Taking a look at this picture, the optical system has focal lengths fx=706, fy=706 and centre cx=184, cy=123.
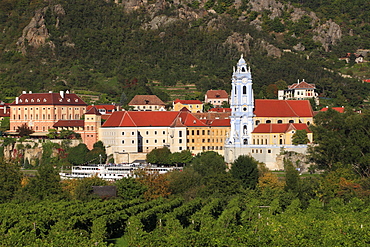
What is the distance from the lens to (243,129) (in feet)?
285

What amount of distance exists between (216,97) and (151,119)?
92.8 feet

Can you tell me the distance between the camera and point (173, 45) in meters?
148

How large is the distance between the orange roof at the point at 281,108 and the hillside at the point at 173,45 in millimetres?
26358

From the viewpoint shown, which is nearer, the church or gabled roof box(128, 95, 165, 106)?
the church

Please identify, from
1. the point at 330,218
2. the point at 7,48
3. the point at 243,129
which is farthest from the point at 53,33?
the point at 330,218

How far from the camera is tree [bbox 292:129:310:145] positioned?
82.8m

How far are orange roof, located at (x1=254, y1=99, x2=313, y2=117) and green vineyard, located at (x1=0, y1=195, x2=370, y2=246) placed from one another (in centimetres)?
3397

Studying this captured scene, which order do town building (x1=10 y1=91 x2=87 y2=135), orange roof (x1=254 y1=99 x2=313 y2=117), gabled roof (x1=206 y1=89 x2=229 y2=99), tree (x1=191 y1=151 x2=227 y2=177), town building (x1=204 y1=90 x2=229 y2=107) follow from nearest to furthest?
1. tree (x1=191 y1=151 x2=227 y2=177)
2. orange roof (x1=254 y1=99 x2=313 y2=117)
3. town building (x1=10 y1=91 x2=87 y2=135)
4. town building (x1=204 y1=90 x2=229 y2=107)
5. gabled roof (x1=206 y1=89 x2=229 y2=99)

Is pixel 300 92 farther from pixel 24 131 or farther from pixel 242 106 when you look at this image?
pixel 24 131

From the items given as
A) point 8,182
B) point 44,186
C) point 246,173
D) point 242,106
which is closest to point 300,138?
point 242,106

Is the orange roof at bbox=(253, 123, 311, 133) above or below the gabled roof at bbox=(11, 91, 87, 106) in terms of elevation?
below

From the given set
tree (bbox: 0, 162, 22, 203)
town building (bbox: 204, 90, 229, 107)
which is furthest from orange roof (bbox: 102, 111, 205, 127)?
town building (bbox: 204, 90, 229, 107)

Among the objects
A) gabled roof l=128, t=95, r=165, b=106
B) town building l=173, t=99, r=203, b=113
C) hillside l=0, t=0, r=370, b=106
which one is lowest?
town building l=173, t=99, r=203, b=113

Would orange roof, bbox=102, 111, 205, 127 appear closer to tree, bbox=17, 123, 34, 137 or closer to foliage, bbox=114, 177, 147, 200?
tree, bbox=17, 123, 34, 137
